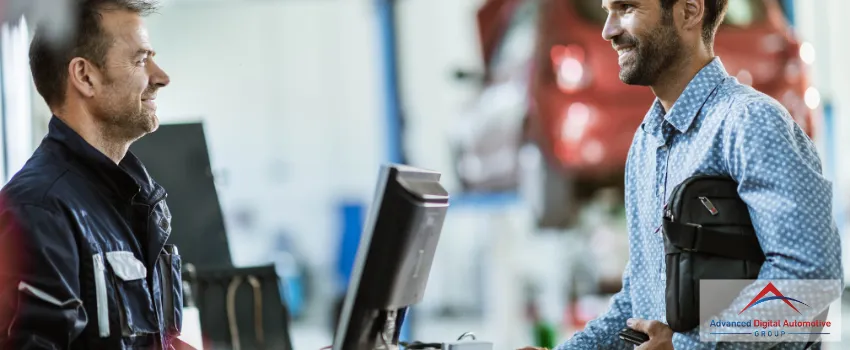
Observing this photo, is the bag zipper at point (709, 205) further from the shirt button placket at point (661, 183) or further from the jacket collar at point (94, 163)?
the jacket collar at point (94, 163)

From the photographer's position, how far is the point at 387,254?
197 centimetres

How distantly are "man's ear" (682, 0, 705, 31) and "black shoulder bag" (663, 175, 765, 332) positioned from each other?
14.1 inches

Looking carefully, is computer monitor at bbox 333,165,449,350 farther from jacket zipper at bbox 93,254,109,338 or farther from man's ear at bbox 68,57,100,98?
man's ear at bbox 68,57,100,98

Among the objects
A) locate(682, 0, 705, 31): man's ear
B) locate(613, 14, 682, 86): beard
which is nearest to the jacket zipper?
locate(613, 14, 682, 86): beard

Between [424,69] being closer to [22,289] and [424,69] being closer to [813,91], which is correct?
[813,91]

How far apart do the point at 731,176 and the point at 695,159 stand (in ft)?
0.30

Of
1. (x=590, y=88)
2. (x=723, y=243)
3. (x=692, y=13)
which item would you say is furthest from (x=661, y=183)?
(x=590, y=88)

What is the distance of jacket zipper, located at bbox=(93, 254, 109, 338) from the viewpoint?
2.06m

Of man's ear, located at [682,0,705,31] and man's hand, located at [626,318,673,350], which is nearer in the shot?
man's hand, located at [626,318,673,350]

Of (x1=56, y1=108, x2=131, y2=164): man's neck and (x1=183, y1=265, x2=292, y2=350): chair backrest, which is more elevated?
(x1=56, y1=108, x2=131, y2=164): man's neck

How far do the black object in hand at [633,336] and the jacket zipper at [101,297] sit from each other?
1.00 meters

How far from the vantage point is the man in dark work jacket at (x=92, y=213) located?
1947 mm

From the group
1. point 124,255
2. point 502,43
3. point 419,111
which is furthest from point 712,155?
point 419,111

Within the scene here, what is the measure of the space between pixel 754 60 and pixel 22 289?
4324 mm
